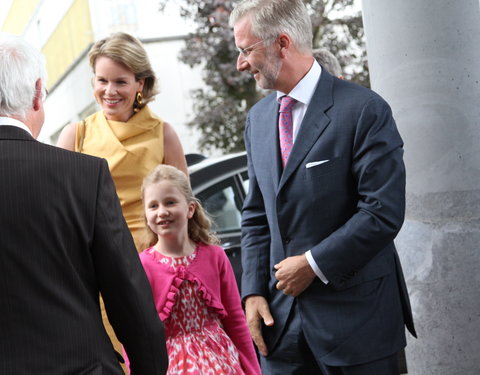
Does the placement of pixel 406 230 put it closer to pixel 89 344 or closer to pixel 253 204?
pixel 253 204

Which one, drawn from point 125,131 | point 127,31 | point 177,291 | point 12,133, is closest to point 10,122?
point 12,133

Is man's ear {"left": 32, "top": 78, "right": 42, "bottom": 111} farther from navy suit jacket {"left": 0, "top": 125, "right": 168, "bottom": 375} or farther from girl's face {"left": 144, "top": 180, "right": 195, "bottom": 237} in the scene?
girl's face {"left": 144, "top": 180, "right": 195, "bottom": 237}

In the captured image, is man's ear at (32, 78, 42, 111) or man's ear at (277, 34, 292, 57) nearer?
man's ear at (32, 78, 42, 111)

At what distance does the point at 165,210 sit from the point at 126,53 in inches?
29.8

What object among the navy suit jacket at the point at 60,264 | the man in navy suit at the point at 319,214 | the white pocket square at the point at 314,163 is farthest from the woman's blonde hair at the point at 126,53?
the navy suit jacket at the point at 60,264

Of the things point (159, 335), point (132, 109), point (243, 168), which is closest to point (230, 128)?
point (243, 168)

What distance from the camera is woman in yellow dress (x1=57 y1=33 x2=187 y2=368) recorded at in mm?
3867

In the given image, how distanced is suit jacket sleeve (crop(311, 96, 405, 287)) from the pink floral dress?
3.12 ft

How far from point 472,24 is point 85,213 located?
234 cm

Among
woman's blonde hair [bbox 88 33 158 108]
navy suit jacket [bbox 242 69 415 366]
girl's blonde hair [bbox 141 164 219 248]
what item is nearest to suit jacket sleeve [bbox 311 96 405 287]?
navy suit jacket [bbox 242 69 415 366]

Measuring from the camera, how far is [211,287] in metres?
3.69

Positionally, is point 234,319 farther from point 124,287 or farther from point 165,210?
point 124,287

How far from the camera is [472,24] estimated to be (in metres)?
3.82

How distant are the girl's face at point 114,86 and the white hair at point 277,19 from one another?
40.4 inches
